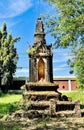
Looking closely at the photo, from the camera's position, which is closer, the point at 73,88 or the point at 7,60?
the point at 7,60

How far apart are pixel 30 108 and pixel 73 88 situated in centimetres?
3153

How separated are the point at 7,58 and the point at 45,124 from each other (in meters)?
32.6

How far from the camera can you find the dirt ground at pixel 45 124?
16.8 meters

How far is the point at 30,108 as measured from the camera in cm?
2241

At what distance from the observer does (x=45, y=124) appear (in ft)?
57.6

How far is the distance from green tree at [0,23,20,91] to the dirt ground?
29.8 m

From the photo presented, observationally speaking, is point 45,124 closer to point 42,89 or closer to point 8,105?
point 42,89

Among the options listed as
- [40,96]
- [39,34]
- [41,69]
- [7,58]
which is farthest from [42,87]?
[7,58]

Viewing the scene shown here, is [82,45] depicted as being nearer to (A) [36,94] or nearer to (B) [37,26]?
(A) [36,94]

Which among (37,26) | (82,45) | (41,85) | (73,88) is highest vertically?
(37,26)

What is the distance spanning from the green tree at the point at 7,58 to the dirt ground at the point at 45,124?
29.8 m

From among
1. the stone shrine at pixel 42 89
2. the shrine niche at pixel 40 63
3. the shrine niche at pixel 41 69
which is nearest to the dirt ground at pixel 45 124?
the stone shrine at pixel 42 89

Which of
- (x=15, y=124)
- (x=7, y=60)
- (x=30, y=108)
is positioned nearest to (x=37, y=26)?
(x=30, y=108)

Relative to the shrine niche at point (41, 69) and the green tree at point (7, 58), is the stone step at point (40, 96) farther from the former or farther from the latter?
the green tree at point (7, 58)
